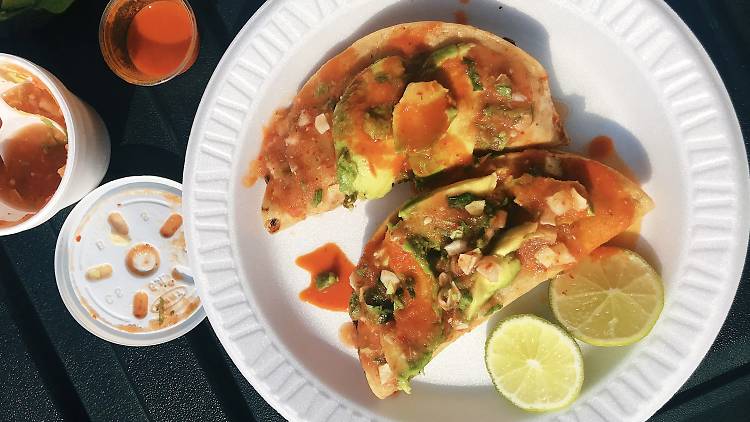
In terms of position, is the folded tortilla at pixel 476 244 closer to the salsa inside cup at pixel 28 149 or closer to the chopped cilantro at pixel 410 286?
the chopped cilantro at pixel 410 286

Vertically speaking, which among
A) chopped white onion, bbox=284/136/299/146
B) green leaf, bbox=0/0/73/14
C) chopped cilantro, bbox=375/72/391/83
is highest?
chopped cilantro, bbox=375/72/391/83

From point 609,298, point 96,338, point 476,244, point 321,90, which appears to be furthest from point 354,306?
point 96,338

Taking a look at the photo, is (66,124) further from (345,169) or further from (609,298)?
(609,298)

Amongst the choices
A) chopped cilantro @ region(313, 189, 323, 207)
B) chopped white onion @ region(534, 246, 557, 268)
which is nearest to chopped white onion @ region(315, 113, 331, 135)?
chopped cilantro @ region(313, 189, 323, 207)

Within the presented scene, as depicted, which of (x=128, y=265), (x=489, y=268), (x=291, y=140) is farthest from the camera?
(x=128, y=265)

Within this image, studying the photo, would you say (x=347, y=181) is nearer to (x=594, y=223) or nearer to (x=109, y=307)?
(x=594, y=223)

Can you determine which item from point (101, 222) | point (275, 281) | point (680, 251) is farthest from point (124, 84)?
point (680, 251)

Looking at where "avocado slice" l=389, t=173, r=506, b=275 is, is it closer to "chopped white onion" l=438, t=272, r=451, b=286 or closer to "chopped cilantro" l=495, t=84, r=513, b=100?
"chopped white onion" l=438, t=272, r=451, b=286
